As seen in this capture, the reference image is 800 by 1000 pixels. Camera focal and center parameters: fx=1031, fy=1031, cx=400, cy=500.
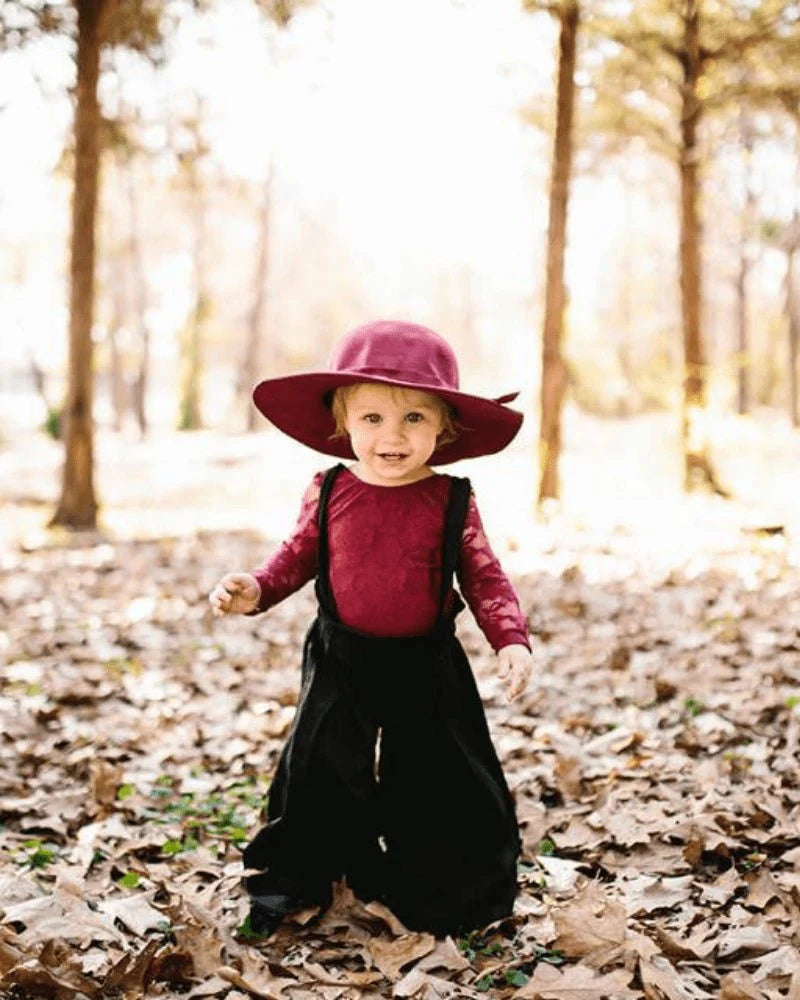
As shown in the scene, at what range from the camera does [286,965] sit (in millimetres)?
2693

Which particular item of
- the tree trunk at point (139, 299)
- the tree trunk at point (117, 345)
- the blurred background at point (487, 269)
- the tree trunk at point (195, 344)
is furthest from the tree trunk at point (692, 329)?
the tree trunk at point (117, 345)

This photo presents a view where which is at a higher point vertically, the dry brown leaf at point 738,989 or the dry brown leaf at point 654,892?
the dry brown leaf at point 738,989

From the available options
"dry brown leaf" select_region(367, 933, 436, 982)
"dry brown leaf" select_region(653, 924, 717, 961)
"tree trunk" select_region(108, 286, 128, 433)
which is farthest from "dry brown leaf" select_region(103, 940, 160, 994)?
"tree trunk" select_region(108, 286, 128, 433)

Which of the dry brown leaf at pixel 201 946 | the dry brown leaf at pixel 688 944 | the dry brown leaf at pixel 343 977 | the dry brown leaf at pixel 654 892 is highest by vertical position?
the dry brown leaf at pixel 688 944

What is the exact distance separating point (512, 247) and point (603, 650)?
1317 inches

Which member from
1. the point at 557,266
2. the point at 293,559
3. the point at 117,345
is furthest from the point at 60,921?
the point at 117,345

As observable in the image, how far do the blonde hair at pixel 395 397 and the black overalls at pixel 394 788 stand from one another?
5.4 inches

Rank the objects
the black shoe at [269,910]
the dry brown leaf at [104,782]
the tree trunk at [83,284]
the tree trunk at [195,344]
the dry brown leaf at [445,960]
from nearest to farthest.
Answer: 1. the dry brown leaf at [445,960]
2. the black shoe at [269,910]
3. the dry brown leaf at [104,782]
4. the tree trunk at [83,284]
5. the tree trunk at [195,344]

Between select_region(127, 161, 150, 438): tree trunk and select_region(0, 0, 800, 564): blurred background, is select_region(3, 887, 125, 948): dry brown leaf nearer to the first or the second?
select_region(0, 0, 800, 564): blurred background

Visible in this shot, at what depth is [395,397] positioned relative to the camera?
8.73 feet

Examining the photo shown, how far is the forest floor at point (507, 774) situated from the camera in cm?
258

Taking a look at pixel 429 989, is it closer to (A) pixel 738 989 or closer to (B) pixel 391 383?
(A) pixel 738 989

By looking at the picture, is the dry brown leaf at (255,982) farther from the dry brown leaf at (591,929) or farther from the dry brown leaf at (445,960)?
the dry brown leaf at (591,929)

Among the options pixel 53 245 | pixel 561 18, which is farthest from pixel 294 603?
pixel 53 245
